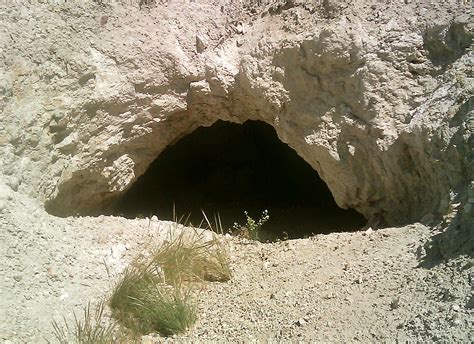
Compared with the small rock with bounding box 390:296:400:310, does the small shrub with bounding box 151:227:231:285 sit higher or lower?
higher

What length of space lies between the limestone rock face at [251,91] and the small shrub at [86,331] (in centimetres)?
97

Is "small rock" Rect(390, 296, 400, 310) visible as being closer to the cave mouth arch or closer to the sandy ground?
the sandy ground

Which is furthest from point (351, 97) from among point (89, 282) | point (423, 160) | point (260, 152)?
point (260, 152)

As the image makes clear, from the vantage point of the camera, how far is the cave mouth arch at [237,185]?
562cm

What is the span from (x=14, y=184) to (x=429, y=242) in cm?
257

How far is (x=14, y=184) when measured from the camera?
399 centimetres

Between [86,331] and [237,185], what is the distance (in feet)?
11.3

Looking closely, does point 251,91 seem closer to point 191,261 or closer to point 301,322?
point 191,261

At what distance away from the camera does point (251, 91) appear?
4.76 metres

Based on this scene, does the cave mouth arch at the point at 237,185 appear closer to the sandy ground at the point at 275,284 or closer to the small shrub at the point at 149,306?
the sandy ground at the point at 275,284

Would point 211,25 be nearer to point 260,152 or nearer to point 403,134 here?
point 403,134

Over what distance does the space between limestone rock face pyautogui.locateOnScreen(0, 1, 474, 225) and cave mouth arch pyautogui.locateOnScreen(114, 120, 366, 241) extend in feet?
2.54

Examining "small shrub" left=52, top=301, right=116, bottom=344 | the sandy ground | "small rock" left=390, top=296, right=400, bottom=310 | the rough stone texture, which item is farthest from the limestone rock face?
"small shrub" left=52, top=301, right=116, bottom=344

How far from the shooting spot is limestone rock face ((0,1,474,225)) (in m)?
4.04
